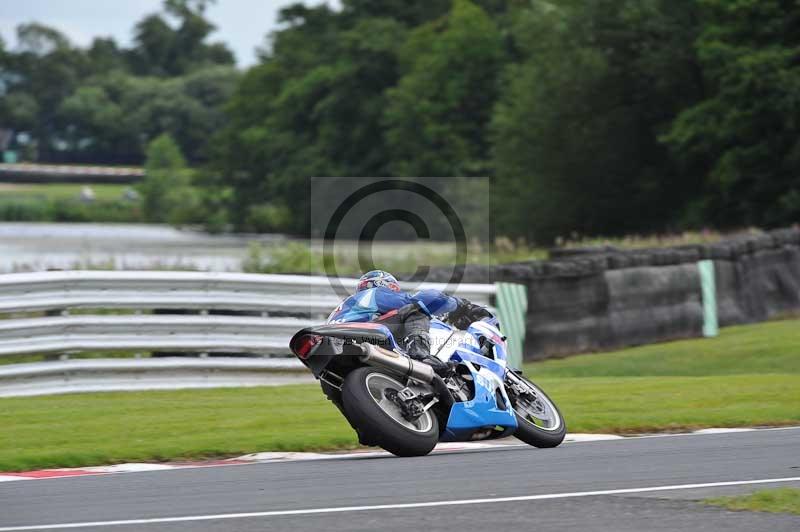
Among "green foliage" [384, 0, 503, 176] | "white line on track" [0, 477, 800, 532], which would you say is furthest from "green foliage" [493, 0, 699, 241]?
"white line on track" [0, 477, 800, 532]

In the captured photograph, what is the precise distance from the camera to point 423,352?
9180mm

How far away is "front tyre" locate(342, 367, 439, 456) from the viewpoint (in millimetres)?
8445

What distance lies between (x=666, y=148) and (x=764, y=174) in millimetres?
8787

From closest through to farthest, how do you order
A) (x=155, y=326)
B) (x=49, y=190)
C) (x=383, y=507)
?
(x=383, y=507) < (x=155, y=326) < (x=49, y=190)

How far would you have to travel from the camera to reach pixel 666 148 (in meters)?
53.8

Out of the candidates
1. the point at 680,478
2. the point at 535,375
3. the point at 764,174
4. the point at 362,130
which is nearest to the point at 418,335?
the point at 680,478

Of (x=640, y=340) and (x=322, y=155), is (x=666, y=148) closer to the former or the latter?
(x=322, y=155)

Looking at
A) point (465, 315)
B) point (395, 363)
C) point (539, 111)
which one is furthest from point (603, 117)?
point (395, 363)

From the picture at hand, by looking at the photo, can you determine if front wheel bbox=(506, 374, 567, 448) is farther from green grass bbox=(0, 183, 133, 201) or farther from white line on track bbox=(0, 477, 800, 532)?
green grass bbox=(0, 183, 133, 201)

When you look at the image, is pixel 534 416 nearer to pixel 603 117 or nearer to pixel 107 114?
pixel 603 117

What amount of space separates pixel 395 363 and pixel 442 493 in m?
1.53

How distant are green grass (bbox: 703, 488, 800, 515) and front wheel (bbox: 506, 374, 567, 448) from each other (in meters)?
2.39

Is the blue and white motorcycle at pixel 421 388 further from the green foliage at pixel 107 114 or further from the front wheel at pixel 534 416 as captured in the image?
the green foliage at pixel 107 114

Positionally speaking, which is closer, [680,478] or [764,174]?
[680,478]
